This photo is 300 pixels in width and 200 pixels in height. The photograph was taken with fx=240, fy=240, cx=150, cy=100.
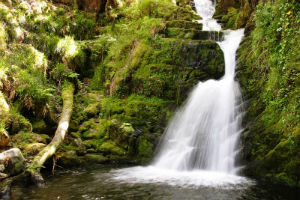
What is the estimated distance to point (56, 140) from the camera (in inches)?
261

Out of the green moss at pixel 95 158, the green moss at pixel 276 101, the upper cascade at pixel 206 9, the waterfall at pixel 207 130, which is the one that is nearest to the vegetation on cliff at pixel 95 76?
the green moss at pixel 95 158

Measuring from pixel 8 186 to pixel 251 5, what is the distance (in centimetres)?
1147

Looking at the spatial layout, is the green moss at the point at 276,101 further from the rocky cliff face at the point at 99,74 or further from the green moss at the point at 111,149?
the green moss at the point at 111,149

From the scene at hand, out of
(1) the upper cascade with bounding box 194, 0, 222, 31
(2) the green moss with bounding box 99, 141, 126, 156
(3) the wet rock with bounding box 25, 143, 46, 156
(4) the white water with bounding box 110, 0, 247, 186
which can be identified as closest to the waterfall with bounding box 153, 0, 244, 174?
(4) the white water with bounding box 110, 0, 247, 186

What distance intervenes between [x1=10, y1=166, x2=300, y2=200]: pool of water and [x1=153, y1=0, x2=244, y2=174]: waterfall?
47cm

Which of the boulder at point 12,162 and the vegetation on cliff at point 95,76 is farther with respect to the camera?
the vegetation on cliff at point 95,76

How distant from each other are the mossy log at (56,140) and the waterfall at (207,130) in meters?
2.90

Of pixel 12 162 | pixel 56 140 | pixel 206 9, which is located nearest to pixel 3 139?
pixel 12 162

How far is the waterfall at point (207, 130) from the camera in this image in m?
6.57

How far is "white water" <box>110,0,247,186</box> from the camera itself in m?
5.99

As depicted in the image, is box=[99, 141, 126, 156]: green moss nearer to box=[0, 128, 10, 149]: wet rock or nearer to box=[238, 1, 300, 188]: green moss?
box=[0, 128, 10, 149]: wet rock

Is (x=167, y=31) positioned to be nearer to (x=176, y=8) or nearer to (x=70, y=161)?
(x=176, y=8)

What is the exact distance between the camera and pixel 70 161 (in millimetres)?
6945

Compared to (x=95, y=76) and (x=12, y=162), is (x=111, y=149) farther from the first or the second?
(x=95, y=76)
